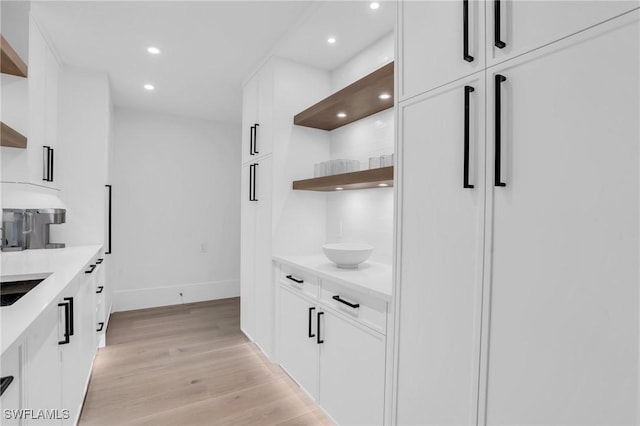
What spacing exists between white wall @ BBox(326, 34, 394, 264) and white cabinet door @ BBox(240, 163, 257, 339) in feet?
2.43

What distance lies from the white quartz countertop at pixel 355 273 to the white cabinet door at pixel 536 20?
100cm

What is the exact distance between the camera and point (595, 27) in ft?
2.57

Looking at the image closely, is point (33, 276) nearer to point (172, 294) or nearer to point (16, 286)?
point (16, 286)

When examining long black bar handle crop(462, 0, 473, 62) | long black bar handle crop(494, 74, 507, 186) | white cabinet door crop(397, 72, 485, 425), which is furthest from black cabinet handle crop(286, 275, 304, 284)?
long black bar handle crop(462, 0, 473, 62)

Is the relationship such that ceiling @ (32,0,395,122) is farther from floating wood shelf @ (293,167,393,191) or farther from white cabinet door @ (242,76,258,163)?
floating wood shelf @ (293,167,393,191)

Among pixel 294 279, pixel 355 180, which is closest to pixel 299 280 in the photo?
pixel 294 279

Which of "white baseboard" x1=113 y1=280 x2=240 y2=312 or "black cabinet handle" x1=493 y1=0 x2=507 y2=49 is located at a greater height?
"black cabinet handle" x1=493 y1=0 x2=507 y2=49

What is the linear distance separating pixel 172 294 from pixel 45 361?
10.7 feet

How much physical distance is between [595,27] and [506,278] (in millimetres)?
673

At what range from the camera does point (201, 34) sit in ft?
7.63

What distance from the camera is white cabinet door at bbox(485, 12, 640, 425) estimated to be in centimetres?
74

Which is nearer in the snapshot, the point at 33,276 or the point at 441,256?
the point at 441,256

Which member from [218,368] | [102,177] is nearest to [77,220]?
[102,177]

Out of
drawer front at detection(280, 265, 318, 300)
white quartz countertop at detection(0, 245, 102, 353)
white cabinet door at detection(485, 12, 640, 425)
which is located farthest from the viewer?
drawer front at detection(280, 265, 318, 300)
